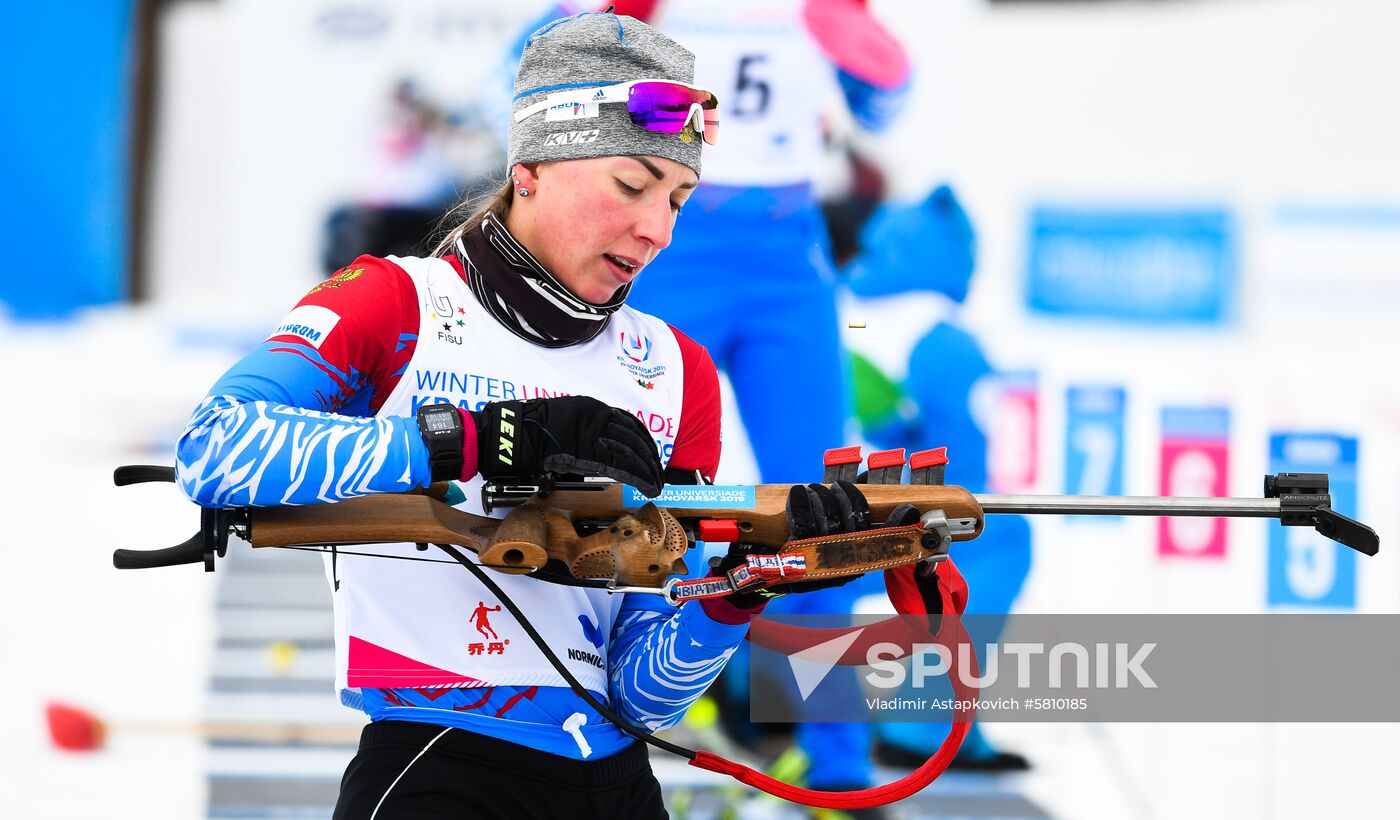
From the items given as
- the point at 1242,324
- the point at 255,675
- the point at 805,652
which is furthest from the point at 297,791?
the point at 1242,324

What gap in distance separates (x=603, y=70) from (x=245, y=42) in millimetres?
2639

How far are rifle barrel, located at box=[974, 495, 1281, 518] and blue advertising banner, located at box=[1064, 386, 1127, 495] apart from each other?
2102 millimetres

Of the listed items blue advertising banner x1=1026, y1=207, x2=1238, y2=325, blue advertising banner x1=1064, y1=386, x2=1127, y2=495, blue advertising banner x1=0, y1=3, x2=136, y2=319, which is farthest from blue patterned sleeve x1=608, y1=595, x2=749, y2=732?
blue advertising banner x1=0, y1=3, x2=136, y2=319

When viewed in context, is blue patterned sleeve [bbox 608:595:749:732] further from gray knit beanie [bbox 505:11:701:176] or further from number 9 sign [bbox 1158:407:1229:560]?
number 9 sign [bbox 1158:407:1229:560]

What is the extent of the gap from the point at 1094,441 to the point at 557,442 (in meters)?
2.52

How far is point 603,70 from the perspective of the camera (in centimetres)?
133

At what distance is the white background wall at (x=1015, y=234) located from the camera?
3287 mm

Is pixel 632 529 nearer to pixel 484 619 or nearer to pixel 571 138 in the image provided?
pixel 484 619

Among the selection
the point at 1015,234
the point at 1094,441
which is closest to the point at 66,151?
the point at 1015,234

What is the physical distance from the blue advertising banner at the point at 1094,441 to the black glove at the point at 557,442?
7.98ft

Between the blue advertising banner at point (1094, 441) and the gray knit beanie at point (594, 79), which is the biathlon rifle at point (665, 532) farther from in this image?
the blue advertising banner at point (1094, 441)

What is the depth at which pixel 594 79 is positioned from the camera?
132 cm

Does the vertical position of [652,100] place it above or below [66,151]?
below

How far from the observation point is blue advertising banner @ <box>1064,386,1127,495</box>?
338cm
